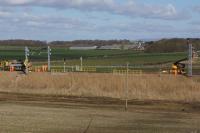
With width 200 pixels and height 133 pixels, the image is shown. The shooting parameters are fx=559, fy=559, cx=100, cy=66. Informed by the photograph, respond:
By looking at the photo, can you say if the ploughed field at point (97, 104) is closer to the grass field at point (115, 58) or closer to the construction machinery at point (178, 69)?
the construction machinery at point (178, 69)

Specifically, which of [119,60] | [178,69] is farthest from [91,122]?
[119,60]

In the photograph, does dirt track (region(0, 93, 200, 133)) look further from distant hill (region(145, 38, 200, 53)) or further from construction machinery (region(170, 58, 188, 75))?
distant hill (region(145, 38, 200, 53))

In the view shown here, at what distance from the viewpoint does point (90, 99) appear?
33.8 metres

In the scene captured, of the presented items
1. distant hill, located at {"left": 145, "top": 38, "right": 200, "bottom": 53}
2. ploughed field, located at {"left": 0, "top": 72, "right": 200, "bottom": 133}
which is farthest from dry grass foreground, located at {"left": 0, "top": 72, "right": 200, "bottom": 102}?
distant hill, located at {"left": 145, "top": 38, "right": 200, "bottom": 53}

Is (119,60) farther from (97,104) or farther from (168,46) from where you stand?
(97,104)

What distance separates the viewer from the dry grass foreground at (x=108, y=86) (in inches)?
1382

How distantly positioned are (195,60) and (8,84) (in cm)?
2476

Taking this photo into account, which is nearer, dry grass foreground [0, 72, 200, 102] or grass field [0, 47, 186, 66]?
dry grass foreground [0, 72, 200, 102]

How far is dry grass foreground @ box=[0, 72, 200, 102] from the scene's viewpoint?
3509cm

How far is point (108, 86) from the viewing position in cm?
3784

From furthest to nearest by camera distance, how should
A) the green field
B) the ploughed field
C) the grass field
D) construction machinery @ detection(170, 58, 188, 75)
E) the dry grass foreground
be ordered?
the grass field, the green field, construction machinery @ detection(170, 58, 188, 75), the dry grass foreground, the ploughed field

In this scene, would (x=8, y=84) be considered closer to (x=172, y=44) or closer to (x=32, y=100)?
(x=32, y=100)

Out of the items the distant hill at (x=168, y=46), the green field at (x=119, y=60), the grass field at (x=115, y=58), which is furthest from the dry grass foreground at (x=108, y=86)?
the distant hill at (x=168, y=46)

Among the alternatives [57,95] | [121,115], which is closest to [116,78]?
[57,95]
